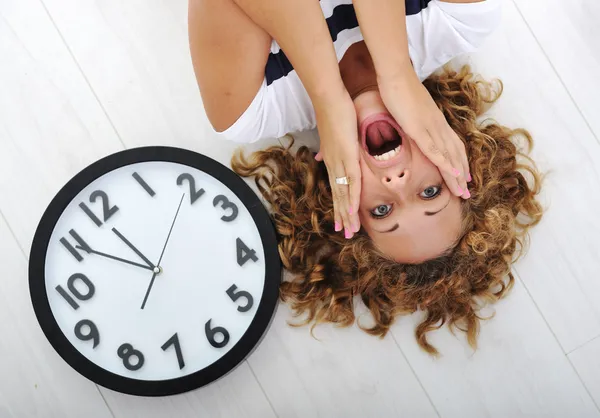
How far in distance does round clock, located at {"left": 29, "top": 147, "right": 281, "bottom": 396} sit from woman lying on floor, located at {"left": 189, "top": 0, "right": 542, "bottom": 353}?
110 mm

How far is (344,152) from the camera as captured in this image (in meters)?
1.00

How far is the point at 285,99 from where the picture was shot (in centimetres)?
115

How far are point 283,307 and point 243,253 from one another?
7.3 inches

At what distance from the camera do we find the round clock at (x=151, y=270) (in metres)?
1.19

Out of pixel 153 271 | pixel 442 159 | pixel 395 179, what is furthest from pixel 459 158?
pixel 153 271

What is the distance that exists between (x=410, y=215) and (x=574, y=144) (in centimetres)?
58

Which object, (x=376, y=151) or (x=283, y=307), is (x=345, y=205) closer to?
(x=376, y=151)

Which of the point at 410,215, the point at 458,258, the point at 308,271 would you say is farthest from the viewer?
the point at 308,271

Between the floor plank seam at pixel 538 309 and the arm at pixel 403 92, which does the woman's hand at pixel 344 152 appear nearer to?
the arm at pixel 403 92

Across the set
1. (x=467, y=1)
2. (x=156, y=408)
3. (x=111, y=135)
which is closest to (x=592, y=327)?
(x=467, y=1)

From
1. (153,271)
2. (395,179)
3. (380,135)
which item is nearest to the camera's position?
(395,179)

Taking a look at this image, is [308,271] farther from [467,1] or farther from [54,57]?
[54,57]

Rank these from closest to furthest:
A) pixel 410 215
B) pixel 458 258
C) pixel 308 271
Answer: pixel 410 215
pixel 458 258
pixel 308 271

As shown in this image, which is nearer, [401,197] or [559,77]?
[401,197]
